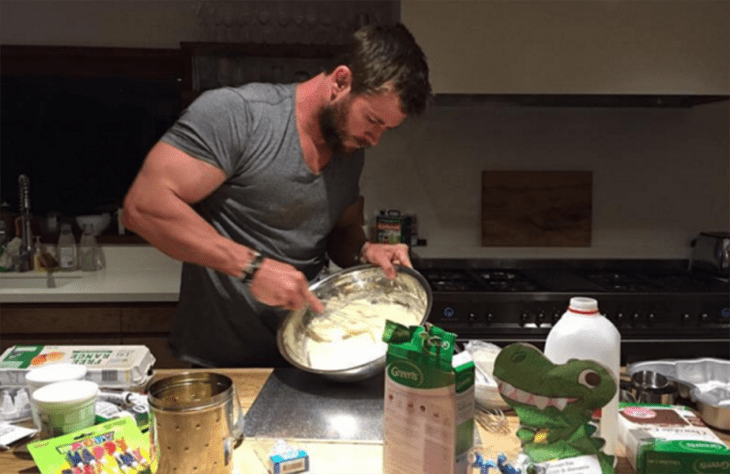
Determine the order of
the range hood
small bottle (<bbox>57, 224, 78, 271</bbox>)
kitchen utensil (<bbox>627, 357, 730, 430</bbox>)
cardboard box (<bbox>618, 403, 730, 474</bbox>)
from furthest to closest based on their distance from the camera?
small bottle (<bbox>57, 224, 78, 271</bbox>) < the range hood < kitchen utensil (<bbox>627, 357, 730, 430</bbox>) < cardboard box (<bbox>618, 403, 730, 474</bbox>)

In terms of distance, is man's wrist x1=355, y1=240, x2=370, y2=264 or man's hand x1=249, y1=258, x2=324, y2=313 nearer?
man's hand x1=249, y1=258, x2=324, y2=313

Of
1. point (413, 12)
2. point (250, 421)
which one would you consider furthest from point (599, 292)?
point (250, 421)

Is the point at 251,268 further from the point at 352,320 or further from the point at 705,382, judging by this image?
the point at 705,382

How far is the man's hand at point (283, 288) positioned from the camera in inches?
52.1

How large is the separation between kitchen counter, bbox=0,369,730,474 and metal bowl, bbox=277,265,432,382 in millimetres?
207

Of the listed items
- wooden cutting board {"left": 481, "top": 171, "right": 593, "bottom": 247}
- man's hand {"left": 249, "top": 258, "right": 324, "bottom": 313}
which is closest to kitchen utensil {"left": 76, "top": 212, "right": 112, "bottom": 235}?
wooden cutting board {"left": 481, "top": 171, "right": 593, "bottom": 247}

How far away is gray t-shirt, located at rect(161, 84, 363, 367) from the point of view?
1.54m

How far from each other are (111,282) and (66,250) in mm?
372

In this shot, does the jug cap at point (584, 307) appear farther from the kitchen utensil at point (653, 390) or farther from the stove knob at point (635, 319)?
the stove knob at point (635, 319)

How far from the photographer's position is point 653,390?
1205 mm

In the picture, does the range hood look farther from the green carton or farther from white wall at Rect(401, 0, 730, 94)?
the green carton

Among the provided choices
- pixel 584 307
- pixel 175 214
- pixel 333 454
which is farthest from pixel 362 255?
pixel 584 307

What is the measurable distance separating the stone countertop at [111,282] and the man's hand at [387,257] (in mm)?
1221

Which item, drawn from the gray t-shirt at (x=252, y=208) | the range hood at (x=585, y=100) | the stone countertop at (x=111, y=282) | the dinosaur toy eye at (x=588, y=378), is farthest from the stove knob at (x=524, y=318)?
the dinosaur toy eye at (x=588, y=378)
